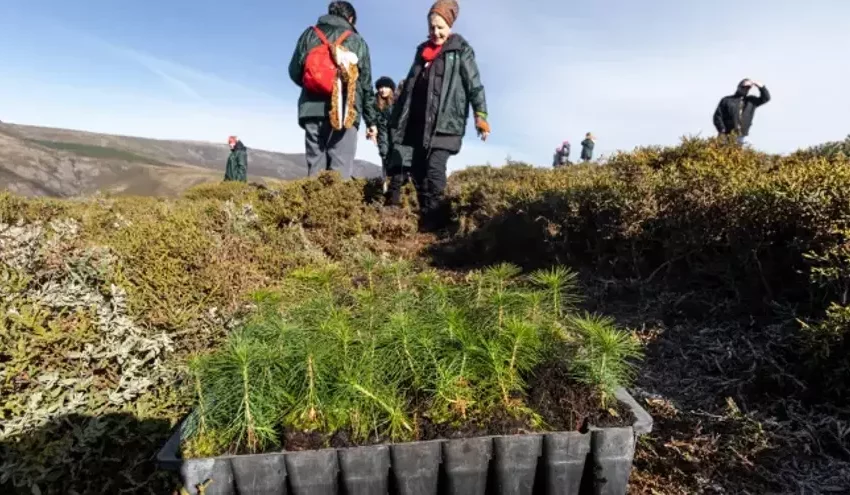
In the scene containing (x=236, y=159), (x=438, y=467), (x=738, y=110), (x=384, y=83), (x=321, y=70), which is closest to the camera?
(x=438, y=467)

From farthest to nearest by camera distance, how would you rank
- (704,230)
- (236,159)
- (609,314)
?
(236,159) < (609,314) < (704,230)

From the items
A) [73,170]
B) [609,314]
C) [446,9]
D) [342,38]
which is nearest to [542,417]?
[609,314]

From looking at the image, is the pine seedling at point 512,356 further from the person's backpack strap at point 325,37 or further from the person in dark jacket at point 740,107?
the person in dark jacket at point 740,107

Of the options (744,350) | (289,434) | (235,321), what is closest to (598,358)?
(289,434)

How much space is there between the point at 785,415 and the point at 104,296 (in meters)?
3.39

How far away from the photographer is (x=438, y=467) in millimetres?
1662

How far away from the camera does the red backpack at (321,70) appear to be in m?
5.85

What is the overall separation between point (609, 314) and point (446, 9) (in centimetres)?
391

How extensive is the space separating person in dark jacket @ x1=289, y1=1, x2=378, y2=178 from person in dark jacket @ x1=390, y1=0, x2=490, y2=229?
1.71 ft

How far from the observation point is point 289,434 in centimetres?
165

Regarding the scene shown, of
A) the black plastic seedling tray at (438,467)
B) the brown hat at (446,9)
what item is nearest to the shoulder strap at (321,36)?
the brown hat at (446,9)

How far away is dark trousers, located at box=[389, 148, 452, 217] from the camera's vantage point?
5.98 meters

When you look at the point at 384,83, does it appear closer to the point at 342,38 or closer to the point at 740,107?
the point at 342,38

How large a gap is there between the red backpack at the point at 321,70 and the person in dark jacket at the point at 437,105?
0.86 meters
